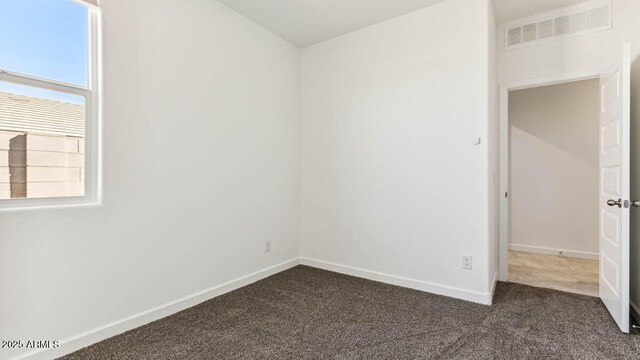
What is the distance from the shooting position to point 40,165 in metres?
1.88

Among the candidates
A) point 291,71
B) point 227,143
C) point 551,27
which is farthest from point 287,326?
point 551,27

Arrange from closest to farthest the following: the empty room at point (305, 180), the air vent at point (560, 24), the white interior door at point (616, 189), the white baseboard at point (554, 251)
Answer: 1. the empty room at point (305, 180)
2. the white interior door at point (616, 189)
3. the air vent at point (560, 24)
4. the white baseboard at point (554, 251)

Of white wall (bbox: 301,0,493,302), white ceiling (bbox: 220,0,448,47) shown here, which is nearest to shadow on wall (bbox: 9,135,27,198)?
white ceiling (bbox: 220,0,448,47)

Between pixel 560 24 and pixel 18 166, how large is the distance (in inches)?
177

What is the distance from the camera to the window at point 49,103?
1759 mm

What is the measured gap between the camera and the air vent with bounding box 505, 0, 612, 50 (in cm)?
280

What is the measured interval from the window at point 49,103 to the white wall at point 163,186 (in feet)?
0.32

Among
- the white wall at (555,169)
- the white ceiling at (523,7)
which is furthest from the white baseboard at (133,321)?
the white wall at (555,169)

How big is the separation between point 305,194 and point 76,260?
2354 millimetres

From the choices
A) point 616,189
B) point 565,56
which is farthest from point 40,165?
point 565,56

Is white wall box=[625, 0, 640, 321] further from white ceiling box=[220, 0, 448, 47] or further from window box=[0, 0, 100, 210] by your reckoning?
window box=[0, 0, 100, 210]

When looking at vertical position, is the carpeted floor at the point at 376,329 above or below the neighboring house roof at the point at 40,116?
below

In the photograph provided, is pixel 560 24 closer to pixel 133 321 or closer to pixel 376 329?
pixel 376 329

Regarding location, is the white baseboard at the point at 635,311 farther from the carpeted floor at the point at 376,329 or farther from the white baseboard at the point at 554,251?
the white baseboard at the point at 554,251
